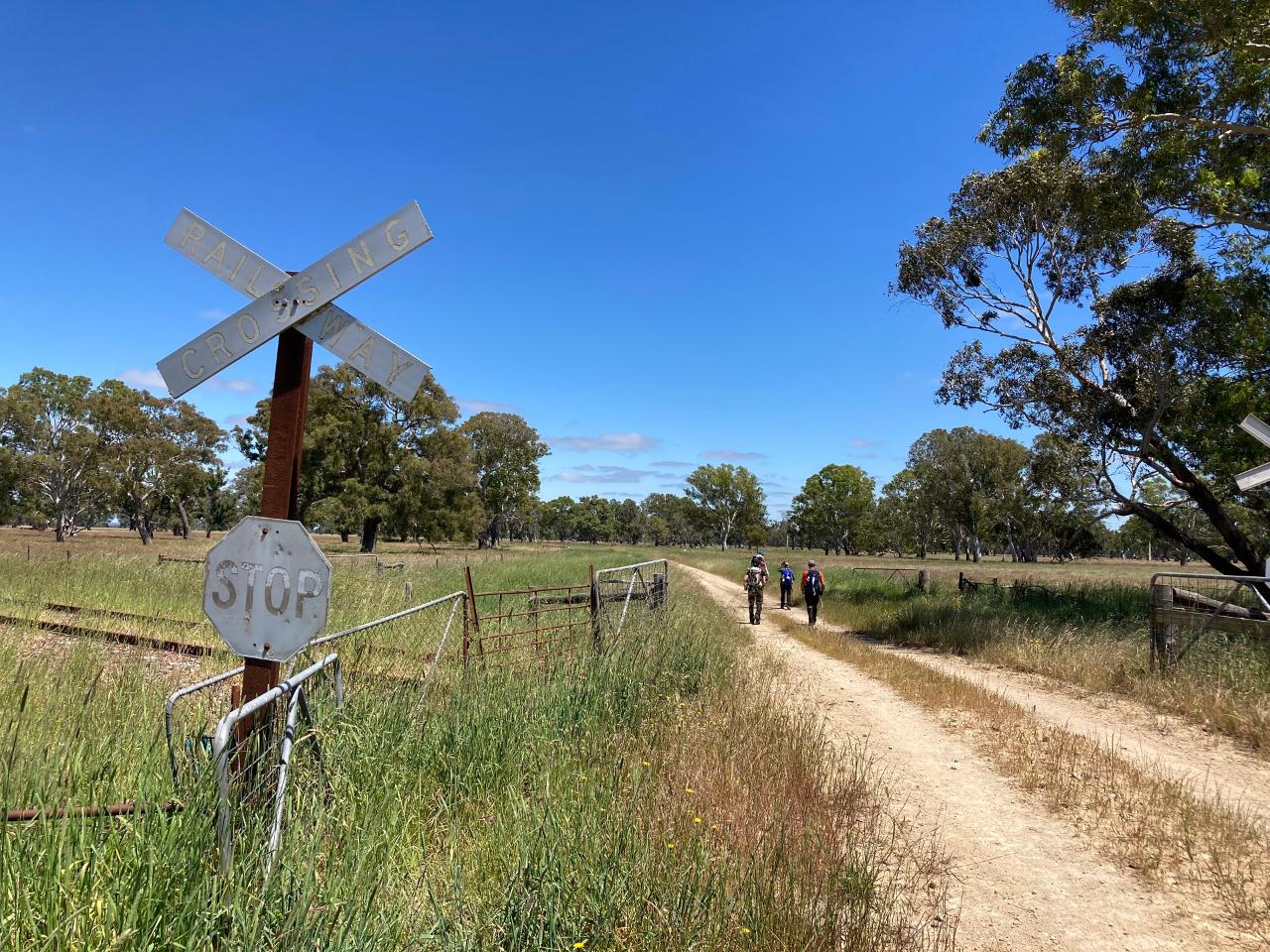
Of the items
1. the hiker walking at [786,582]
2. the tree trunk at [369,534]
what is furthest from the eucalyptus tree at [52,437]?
the hiker walking at [786,582]

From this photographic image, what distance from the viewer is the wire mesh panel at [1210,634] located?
30.7 feet

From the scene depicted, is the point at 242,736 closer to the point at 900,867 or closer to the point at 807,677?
the point at 900,867

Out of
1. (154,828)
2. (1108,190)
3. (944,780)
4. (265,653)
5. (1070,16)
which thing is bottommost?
(944,780)

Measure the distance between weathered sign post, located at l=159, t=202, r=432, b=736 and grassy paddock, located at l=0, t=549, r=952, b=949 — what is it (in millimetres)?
683

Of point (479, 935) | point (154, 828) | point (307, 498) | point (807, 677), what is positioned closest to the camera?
point (154, 828)

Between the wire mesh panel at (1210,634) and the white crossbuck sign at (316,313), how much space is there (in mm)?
10826

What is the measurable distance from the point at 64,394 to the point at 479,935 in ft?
219

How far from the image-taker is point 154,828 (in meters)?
2.50

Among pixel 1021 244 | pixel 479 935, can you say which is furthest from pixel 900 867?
pixel 1021 244

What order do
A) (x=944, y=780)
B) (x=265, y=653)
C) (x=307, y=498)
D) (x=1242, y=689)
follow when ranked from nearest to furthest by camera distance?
1. (x=265, y=653)
2. (x=944, y=780)
3. (x=1242, y=689)
4. (x=307, y=498)

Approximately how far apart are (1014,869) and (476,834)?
3619 mm

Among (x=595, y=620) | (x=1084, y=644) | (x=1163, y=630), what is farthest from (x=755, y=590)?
(x=595, y=620)

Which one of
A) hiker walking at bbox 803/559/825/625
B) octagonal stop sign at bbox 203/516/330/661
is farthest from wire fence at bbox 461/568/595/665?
hiker walking at bbox 803/559/825/625

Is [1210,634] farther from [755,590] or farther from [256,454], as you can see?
[256,454]
